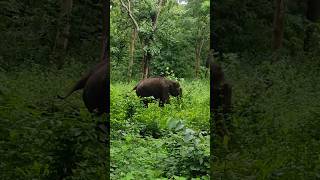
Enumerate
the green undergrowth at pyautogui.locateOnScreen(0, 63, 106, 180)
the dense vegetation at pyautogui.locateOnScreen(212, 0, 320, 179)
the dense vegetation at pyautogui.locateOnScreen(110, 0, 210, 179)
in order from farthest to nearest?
the dense vegetation at pyautogui.locateOnScreen(110, 0, 210, 179) → the dense vegetation at pyautogui.locateOnScreen(212, 0, 320, 179) → the green undergrowth at pyautogui.locateOnScreen(0, 63, 106, 180)

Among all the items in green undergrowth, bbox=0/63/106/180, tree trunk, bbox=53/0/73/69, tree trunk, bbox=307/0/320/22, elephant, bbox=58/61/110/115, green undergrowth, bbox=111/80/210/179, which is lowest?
green undergrowth, bbox=111/80/210/179

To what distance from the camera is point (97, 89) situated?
5297 millimetres

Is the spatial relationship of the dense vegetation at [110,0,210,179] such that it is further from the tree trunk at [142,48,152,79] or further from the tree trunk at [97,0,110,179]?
the tree trunk at [97,0,110,179]

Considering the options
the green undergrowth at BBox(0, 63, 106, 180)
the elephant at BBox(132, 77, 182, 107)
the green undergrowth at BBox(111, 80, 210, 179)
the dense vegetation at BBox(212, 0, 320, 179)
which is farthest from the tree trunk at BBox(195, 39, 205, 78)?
the green undergrowth at BBox(0, 63, 106, 180)

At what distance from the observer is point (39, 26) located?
5648 mm

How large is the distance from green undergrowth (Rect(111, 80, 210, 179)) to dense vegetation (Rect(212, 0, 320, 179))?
665mm

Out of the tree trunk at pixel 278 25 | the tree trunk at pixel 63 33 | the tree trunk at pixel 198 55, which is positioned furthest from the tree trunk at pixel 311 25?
the tree trunk at pixel 198 55

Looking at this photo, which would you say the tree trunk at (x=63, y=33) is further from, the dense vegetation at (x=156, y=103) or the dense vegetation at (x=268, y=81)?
the dense vegetation at (x=268, y=81)

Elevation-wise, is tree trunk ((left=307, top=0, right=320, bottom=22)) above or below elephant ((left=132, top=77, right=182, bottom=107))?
above

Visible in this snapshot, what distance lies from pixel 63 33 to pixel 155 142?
2.94 metres

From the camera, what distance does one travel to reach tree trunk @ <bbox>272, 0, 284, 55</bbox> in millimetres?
6277

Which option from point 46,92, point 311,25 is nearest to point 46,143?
point 46,92

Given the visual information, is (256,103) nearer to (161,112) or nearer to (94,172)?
(94,172)

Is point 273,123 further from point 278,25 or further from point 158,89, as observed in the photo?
point 158,89
